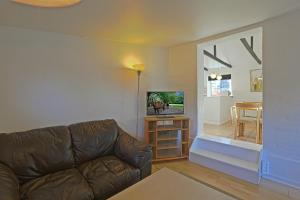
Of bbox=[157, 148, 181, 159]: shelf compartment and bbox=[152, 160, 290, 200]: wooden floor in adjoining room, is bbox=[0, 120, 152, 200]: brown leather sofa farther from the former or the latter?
bbox=[157, 148, 181, 159]: shelf compartment

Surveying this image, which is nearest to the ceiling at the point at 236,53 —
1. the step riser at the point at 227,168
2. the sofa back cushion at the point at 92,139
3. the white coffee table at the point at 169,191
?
the step riser at the point at 227,168

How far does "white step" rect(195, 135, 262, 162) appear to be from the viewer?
112 inches

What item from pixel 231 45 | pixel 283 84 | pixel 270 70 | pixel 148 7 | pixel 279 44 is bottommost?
pixel 283 84

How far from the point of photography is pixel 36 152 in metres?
1.92

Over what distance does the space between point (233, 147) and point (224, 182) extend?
0.67 metres

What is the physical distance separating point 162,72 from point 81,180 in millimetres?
3004

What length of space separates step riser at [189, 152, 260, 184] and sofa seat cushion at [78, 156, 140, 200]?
1.56m

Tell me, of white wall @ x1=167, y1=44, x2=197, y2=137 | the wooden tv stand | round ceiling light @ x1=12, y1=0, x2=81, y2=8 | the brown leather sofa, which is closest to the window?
white wall @ x1=167, y1=44, x2=197, y2=137

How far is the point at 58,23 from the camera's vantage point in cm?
276

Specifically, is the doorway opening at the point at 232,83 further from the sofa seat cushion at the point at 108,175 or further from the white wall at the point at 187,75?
the sofa seat cushion at the point at 108,175

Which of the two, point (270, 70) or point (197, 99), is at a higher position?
point (270, 70)

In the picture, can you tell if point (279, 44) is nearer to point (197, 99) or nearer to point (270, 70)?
point (270, 70)

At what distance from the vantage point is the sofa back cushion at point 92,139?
2230 millimetres

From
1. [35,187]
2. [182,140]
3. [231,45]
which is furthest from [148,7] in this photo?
[231,45]
